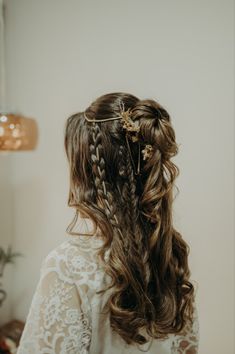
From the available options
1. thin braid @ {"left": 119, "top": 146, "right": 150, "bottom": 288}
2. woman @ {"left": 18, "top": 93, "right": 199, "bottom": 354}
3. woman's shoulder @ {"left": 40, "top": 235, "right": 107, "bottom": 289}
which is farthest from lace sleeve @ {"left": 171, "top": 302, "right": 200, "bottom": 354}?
woman's shoulder @ {"left": 40, "top": 235, "right": 107, "bottom": 289}

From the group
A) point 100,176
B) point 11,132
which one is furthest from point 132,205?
point 11,132

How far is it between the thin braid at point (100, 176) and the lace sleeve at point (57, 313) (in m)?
0.18

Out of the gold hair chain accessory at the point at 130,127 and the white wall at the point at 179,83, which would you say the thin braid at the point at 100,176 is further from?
the white wall at the point at 179,83

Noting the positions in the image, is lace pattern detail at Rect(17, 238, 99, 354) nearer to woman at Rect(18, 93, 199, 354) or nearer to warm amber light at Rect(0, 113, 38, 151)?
woman at Rect(18, 93, 199, 354)

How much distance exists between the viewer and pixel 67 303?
2.79ft

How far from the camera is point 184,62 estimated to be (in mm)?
1507

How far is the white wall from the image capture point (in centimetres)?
146

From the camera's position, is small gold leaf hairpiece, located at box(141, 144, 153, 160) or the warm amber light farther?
the warm amber light

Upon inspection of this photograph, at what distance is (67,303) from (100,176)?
0.34 metres

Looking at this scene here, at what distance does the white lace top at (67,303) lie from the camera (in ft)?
2.80

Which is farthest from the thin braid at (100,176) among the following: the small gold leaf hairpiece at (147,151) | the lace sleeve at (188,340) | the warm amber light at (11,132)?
the warm amber light at (11,132)

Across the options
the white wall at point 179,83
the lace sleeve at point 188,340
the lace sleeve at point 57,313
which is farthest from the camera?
the white wall at point 179,83

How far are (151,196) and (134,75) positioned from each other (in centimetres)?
92

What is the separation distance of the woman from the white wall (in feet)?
2.01
